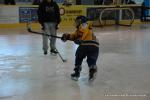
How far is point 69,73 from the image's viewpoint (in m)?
8.80

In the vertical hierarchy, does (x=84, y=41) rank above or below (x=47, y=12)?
below

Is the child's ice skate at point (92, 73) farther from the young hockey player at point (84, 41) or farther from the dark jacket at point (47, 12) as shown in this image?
the dark jacket at point (47, 12)

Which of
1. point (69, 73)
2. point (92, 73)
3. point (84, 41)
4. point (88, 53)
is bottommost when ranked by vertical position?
point (69, 73)

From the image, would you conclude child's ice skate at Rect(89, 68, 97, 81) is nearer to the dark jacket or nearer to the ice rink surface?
the ice rink surface

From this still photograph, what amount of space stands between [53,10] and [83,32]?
138 inches

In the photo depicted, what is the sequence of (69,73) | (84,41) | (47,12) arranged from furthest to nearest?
(47,12) < (69,73) < (84,41)

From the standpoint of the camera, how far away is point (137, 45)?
13086 millimetres

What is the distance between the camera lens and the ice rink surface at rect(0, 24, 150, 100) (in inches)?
278

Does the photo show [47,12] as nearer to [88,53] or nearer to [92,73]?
[88,53]

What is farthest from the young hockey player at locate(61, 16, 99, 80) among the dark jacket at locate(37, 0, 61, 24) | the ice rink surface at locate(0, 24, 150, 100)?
the dark jacket at locate(37, 0, 61, 24)

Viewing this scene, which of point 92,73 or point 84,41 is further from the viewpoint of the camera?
point 92,73

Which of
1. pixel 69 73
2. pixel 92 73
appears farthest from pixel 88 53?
pixel 69 73

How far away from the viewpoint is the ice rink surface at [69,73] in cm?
706

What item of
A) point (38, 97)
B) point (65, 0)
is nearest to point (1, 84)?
point (38, 97)
